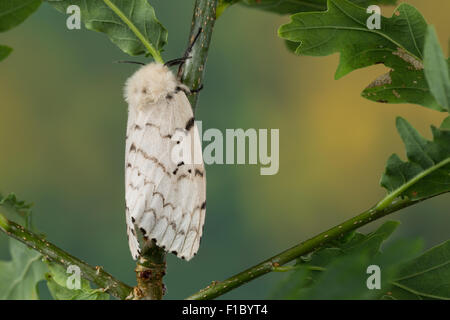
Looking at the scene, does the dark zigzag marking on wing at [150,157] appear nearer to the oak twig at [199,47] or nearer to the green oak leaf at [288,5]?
the oak twig at [199,47]

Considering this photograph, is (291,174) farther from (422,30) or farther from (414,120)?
(422,30)

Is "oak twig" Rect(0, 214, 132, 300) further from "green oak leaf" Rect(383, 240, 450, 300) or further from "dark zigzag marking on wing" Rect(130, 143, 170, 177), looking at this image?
"green oak leaf" Rect(383, 240, 450, 300)

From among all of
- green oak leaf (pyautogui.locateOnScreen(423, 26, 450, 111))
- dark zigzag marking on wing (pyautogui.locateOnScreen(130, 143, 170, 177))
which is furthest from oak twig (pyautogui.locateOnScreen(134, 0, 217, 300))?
green oak leaf (pyautogui.locateOnScreen(423, 26, 450, 111))

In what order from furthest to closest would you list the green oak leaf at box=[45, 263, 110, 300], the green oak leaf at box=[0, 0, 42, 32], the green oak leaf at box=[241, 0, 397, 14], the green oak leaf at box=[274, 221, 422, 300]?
1. the green oak leaf at box=[241, 0, 397, 14]
2. the green oak leaf at box=[45, 263, 110, 300]
3. the green oak leaf at box=[0, 0, 42, 32]
4. the green oak leaf at box=[274, 221, 422, 300]

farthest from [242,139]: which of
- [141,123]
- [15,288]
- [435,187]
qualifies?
[15,288]

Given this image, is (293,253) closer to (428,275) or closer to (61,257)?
(428,275)

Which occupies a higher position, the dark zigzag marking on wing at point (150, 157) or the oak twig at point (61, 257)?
the dark zigzag marking on wing at point (150, 157)

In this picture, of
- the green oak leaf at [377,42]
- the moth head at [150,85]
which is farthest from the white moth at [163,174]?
the green oak leaf at [377,42]
